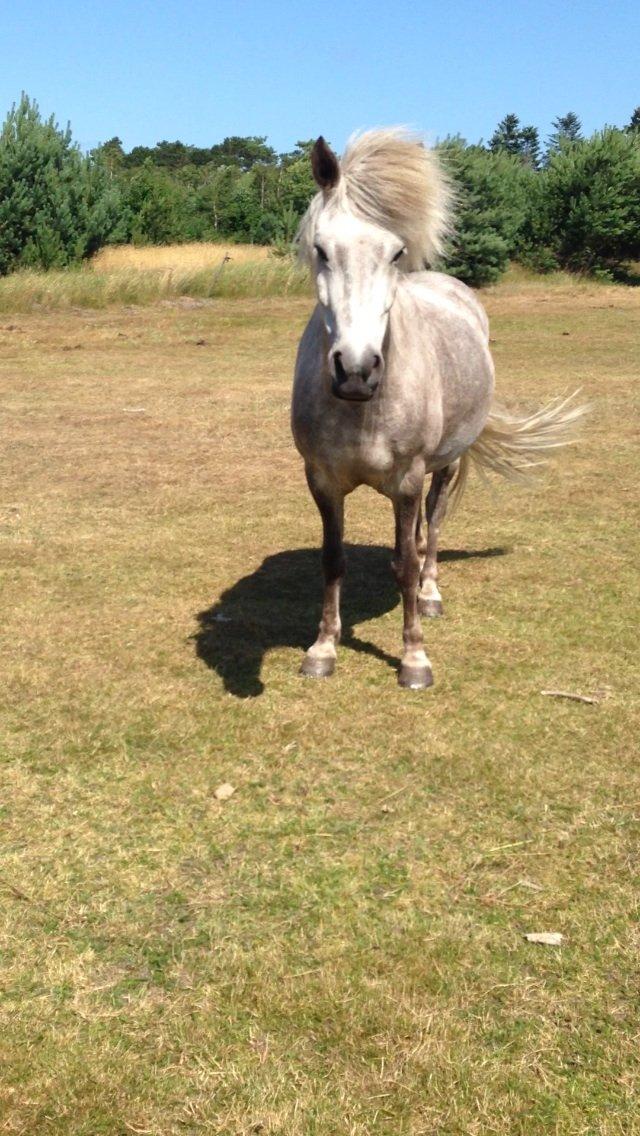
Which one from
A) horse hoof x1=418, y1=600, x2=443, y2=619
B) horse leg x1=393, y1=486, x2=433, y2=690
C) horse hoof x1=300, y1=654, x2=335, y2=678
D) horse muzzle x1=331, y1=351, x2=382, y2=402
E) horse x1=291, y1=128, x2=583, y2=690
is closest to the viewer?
horse muzzle x1=331, y1=351, x2=382, y2=402

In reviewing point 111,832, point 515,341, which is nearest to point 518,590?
point 111,832

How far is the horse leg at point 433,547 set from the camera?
5.85m

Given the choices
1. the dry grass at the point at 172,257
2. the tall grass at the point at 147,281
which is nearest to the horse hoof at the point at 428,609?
the tall grass at the point at 147,281

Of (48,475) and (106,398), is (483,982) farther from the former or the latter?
(106,398)

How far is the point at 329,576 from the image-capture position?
5.07 m

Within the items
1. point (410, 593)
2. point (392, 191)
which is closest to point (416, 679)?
point (410, 593)

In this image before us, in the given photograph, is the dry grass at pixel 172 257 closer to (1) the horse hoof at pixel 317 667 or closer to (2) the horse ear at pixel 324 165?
(1) the horse hoof at pixel 317 667

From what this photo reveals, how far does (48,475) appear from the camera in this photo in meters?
8.95

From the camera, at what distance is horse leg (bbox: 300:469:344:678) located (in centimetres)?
480

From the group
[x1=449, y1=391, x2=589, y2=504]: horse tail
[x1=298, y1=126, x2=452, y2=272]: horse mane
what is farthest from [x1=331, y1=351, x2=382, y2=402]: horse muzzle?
[x1=449, y1=391, x2=589, y2=504]: horse tail

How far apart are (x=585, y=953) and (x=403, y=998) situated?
1.95ft

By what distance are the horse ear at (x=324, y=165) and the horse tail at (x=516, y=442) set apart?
2.85m

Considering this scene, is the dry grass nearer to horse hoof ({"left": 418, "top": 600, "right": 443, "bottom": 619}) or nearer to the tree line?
the tree line

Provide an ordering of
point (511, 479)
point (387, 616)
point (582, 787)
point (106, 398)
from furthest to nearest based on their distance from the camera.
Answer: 1. point (106, 398)
2. point (511, 479)
3. point (387, 616)
4. point (582, 787)
